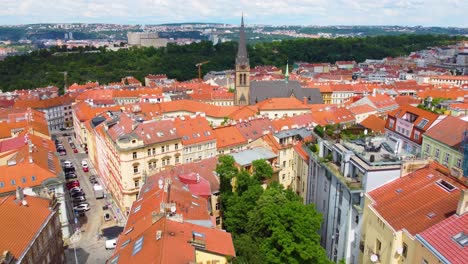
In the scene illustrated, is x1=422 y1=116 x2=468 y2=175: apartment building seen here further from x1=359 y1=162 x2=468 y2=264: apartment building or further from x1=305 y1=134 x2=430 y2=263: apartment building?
x1=359 y1=162 x2=468 y2=264: apartment building

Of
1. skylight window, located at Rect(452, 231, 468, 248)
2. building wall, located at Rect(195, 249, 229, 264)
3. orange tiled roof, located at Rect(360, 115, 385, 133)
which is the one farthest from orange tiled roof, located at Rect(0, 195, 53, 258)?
orange tiled roof, located at Rect(360, 115, 385, 133)

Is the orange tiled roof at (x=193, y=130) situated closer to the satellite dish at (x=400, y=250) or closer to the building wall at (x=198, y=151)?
the building wall at (x=198, y=151)

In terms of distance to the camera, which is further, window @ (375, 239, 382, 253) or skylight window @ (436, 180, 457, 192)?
window @ (375, 239, 382, 253)

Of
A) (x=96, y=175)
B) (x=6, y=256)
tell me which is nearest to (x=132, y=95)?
(x=96, y=175)

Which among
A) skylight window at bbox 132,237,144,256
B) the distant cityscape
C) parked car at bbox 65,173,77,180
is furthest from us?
parked car at bbox 65,173,77,180

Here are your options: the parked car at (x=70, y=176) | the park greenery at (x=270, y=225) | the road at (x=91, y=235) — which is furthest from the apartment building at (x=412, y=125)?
the parked car at (x=70, y=176)

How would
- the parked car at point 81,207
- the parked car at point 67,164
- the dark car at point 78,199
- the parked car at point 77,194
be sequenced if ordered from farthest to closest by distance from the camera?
1. the parked car at point 67,164
2. the parked car at point 77,194
3. the dark car at point 78,199
4. the parked car at point 81,207
